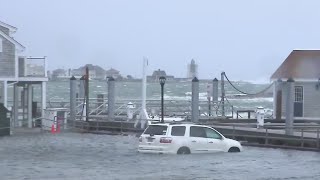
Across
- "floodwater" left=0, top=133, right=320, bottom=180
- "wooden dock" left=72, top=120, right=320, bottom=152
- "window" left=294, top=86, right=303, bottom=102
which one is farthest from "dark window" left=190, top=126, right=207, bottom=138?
"window" left=294, top=86, right=303, bottom=102

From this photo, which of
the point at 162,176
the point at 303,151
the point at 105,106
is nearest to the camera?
the point at 162,176

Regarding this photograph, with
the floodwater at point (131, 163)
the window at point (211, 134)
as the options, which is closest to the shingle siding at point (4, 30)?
the floodwater at point (131, 163)

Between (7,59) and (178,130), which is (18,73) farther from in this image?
(178,130)

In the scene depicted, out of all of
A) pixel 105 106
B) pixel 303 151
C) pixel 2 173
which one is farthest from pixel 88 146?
pixel 105 106

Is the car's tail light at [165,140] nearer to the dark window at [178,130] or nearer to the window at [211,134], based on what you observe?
the dark window at [178,130]

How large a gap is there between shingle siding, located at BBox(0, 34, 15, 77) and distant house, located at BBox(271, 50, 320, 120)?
17433 mm

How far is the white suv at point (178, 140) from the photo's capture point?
95.5 feet

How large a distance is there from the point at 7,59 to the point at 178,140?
64.6 ft

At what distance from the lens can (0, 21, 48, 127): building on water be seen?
45281 millimetres

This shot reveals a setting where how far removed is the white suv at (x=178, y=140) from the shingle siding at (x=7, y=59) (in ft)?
59.4

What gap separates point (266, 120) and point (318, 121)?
3.40 metres

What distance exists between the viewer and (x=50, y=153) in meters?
30.5

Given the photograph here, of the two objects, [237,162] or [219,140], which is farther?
[219,140]

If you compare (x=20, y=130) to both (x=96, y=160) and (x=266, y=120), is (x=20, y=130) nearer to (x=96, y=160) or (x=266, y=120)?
(x=266, y=120)
